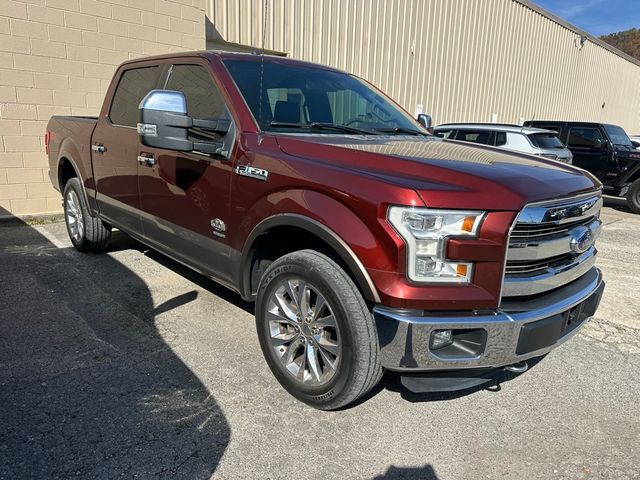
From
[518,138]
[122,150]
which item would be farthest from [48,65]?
[518,138]

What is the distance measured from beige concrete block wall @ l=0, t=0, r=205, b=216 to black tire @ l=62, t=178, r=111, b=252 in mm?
1967

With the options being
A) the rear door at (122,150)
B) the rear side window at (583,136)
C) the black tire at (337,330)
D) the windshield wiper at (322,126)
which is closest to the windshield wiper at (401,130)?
the windshield wiper at (322,126)

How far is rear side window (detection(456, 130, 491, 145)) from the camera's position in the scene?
10164 mm

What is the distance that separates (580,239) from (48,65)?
727 centimetres

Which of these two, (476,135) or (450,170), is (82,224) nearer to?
(450,170)

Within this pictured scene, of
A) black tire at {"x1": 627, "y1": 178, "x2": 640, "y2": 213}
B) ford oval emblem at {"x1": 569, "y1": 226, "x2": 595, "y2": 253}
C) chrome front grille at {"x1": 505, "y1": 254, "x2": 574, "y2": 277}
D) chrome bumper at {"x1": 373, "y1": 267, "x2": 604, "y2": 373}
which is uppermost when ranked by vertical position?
ford oval emblem at {"x1": 569, "y1": 226, "x2": 595, "y2": 253}

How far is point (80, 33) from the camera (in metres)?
7.12

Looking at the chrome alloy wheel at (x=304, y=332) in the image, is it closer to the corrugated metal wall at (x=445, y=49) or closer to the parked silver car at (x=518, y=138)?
the corrugated metal wall at (x=445, y=49)

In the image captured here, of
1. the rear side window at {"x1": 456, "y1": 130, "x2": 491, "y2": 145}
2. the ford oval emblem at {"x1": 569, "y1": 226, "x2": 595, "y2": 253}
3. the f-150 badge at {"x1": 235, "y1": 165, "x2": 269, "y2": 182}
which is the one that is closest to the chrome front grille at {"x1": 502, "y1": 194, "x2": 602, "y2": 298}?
the ford oval emblem at {"x1": 569, "y1": 226, "x2": 595, "y2": 253}

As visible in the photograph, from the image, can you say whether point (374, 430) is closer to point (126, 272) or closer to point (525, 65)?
point (126, 272)

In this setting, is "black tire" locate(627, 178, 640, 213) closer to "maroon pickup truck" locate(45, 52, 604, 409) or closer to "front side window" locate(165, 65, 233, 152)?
"maroon pickup truck" locate(45, 52, 604, 409)

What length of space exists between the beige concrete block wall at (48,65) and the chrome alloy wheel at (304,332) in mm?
5887

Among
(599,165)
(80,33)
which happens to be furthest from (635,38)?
(80,33)

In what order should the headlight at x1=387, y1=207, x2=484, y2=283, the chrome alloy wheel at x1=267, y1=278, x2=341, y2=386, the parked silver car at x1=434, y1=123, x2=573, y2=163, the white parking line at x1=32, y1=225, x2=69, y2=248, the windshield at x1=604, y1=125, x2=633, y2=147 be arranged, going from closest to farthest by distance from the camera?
the headlight at x1=387, y1=207, x2=484, y2=283 → the chrome alloy wheel at x1=267, y1=278, x2=341, y2=386 → the white parking line at x1=32, y1=225, x2=69, y2=248 → the parked silver car at x1=434, y1=123, x2=573, y2=163 → the windshield at x1=604, y1=125, x2=633, y2=147
